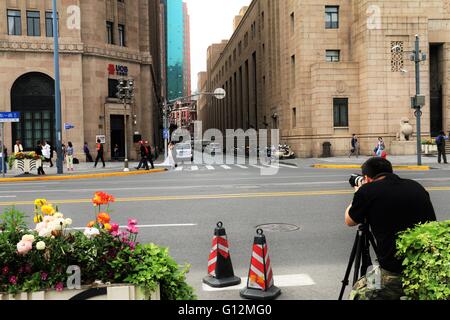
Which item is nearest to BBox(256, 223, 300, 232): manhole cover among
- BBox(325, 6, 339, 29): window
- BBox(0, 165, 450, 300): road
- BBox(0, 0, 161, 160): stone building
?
BBox(0, 165, 450, 300): road

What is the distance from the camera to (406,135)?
119 ft

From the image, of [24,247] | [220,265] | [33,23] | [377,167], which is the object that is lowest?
[220,265]

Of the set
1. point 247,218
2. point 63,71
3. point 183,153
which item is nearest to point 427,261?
point 247,218

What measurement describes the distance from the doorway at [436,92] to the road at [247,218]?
2774 centimetres

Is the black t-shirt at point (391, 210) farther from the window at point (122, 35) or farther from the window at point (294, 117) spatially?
the window at point (122, 35)

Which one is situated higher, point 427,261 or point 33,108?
point 33,108

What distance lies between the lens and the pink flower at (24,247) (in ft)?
9.93

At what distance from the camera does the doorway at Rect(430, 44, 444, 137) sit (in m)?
41.0

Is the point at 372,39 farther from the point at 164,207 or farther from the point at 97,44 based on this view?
the point at 164,207

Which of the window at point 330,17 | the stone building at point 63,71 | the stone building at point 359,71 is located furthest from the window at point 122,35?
the window at point 330,17

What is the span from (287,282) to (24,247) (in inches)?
134

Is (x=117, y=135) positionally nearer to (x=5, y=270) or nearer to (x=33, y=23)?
(x=33, y=23)

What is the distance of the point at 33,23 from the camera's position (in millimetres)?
36969
